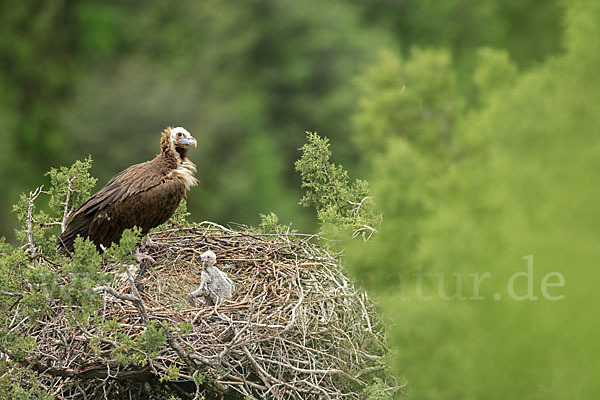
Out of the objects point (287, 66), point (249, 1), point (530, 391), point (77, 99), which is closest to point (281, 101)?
point (287, 66)

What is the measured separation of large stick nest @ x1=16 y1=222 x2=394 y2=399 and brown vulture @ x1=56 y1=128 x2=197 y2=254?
84cm

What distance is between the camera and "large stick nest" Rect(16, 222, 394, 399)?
6434 millimetres

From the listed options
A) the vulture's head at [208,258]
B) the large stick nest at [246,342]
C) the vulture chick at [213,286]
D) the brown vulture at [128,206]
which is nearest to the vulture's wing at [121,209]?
the brown vulture at [128,206]

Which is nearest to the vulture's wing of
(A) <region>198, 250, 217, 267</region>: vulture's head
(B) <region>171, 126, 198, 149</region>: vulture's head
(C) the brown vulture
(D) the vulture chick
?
(C) the brown vulture

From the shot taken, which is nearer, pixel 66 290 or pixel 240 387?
pixel 66 290

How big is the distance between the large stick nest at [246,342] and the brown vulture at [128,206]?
2.77ft

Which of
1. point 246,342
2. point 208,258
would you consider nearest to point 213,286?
point 208,258

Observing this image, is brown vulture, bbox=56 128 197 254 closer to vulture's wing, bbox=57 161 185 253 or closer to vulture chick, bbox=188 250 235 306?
vulture's wing, bbox=57 161 185 253

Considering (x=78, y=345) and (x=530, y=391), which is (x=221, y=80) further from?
(x=530, y=391)

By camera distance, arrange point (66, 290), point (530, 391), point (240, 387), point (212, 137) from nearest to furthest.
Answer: point (530, 391), point (66, 290), point (240, 387), point (212, 137)

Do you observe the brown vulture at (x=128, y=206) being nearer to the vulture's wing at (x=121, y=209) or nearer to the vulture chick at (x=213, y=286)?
the vulture's wing at (x=121, y=209)

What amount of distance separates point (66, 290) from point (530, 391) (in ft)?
9.11

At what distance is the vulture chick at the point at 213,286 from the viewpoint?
7.50 metres

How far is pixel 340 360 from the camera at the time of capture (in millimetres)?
6801
